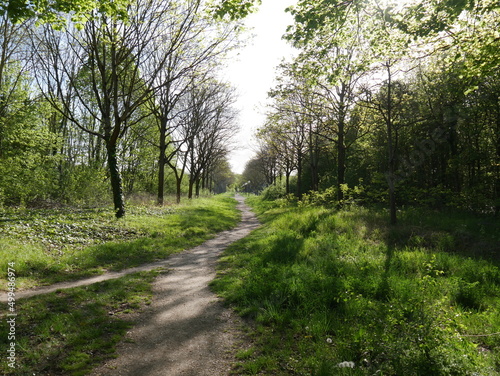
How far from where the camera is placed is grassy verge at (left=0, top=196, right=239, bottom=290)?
22.4ft

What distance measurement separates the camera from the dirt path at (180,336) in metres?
3.64

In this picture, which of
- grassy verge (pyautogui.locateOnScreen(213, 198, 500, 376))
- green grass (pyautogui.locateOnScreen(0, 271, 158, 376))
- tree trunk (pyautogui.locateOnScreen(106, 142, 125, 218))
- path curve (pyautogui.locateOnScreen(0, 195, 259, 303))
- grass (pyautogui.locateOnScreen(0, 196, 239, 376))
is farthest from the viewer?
tree trunk (pyautogui.locateOnScreen(106, 142, 125, 218))

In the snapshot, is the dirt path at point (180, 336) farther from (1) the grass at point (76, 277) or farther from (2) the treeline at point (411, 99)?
(2) the treeline at point (411, 99)

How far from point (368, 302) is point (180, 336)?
10.9 ft

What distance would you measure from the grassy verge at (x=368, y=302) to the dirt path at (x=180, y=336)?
401mm

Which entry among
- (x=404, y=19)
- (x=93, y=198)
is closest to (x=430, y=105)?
(x=404, y=19)

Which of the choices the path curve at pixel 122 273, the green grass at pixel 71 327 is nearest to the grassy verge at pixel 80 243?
the path curve at pixel 122 273

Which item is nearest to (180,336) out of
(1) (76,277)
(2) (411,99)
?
(1) (76,277)

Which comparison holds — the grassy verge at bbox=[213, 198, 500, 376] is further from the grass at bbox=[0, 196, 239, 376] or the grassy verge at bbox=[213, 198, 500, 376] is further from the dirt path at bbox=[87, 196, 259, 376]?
the grass at bbox=[0, 196, 239, 376]

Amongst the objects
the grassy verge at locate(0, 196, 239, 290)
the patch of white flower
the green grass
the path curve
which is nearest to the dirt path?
the green grass

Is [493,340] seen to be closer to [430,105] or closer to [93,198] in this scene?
[430,105]

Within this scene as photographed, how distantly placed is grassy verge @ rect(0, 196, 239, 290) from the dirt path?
242 cm

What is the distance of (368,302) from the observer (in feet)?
15.9

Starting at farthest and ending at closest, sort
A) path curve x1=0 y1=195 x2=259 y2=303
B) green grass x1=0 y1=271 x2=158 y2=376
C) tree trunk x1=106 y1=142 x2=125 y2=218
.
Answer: tree trunk x1=106 y1=142 x2=125 y2=218 → path curve x1=0 y1=195 x2=259 y2=303 → green grass x1=0 y1=271 x2=158 y2=376
